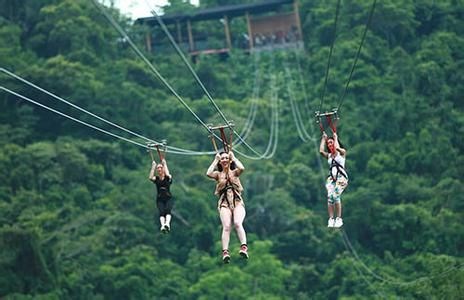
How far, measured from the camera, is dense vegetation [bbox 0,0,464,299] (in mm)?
44281

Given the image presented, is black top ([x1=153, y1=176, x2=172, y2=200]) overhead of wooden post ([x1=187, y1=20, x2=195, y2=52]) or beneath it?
beneath

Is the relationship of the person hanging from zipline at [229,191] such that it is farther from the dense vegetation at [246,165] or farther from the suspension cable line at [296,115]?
the suspension cable line at [296,115]

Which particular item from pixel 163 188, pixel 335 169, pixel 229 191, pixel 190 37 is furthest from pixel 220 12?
pixel 229 191

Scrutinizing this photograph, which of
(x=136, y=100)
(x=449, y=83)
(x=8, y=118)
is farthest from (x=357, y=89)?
(x=8, y=118)

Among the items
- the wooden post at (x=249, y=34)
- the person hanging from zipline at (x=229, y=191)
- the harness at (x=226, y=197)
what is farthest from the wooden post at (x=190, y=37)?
the harness at (x=226, y=197)

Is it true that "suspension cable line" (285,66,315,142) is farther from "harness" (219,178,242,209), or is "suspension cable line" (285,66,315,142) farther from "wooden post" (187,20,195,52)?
"harness" (219,178,242,209)

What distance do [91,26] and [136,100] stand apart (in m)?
3.43

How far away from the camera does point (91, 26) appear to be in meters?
57.6

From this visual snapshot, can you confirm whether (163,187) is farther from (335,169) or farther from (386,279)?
(386,279)

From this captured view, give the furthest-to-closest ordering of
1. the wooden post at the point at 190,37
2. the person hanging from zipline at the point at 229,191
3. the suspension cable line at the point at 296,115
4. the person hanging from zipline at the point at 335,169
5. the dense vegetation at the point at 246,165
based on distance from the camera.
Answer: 1. the wooden post at the point at 190,37
2. the suspension cable line at the point at 296,115
3. the dense vegetation at the point at 246,165
4. the person hanging from zipline at the point at 335,169
5. the person hanging from zipline at the point at 229,191

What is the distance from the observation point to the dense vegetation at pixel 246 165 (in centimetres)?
4428

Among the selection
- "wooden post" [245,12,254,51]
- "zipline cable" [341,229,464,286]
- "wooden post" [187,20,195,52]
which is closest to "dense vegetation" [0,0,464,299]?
"zipline cable" [341,229,464,286]

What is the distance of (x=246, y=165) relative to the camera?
2030 inches

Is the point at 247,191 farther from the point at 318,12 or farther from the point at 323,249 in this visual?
the point at 318,12
